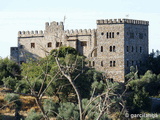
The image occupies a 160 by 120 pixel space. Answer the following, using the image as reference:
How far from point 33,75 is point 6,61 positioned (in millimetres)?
5214

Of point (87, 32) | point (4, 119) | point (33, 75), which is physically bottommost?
point (4, 119)

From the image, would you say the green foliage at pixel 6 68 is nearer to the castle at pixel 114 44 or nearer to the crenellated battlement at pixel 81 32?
the castle at pixel 114 44

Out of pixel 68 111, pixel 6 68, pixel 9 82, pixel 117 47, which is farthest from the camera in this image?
pixel 6 68

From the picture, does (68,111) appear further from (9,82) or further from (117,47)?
(117,47)

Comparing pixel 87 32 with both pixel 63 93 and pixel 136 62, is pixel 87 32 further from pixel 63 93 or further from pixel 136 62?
pixel 63 93

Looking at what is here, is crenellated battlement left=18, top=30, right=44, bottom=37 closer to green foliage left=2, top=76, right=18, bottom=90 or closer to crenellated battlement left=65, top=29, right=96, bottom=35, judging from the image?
crenellated battlement left=65, top=29, right=96, bottom=35

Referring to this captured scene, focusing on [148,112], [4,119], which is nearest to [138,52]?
[148,112]

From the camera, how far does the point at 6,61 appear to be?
51.0 m

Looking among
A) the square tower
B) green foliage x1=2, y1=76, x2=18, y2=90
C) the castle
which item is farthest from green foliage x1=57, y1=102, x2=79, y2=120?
the square tower

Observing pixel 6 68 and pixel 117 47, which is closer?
pixel 117 47

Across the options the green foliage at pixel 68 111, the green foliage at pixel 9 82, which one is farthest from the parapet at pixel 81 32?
the green foliage at pixel 68 111

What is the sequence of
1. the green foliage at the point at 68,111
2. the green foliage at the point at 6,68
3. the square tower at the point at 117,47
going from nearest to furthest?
the green foliage at the point at 68,111 < the square tower at the point at 117,47 < the green foliage at the point at 6,68

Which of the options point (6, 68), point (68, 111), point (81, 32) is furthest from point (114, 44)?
point (68, 111)

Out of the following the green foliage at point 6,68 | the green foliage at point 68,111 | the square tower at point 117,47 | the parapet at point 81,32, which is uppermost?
the parapet at point 81,32
